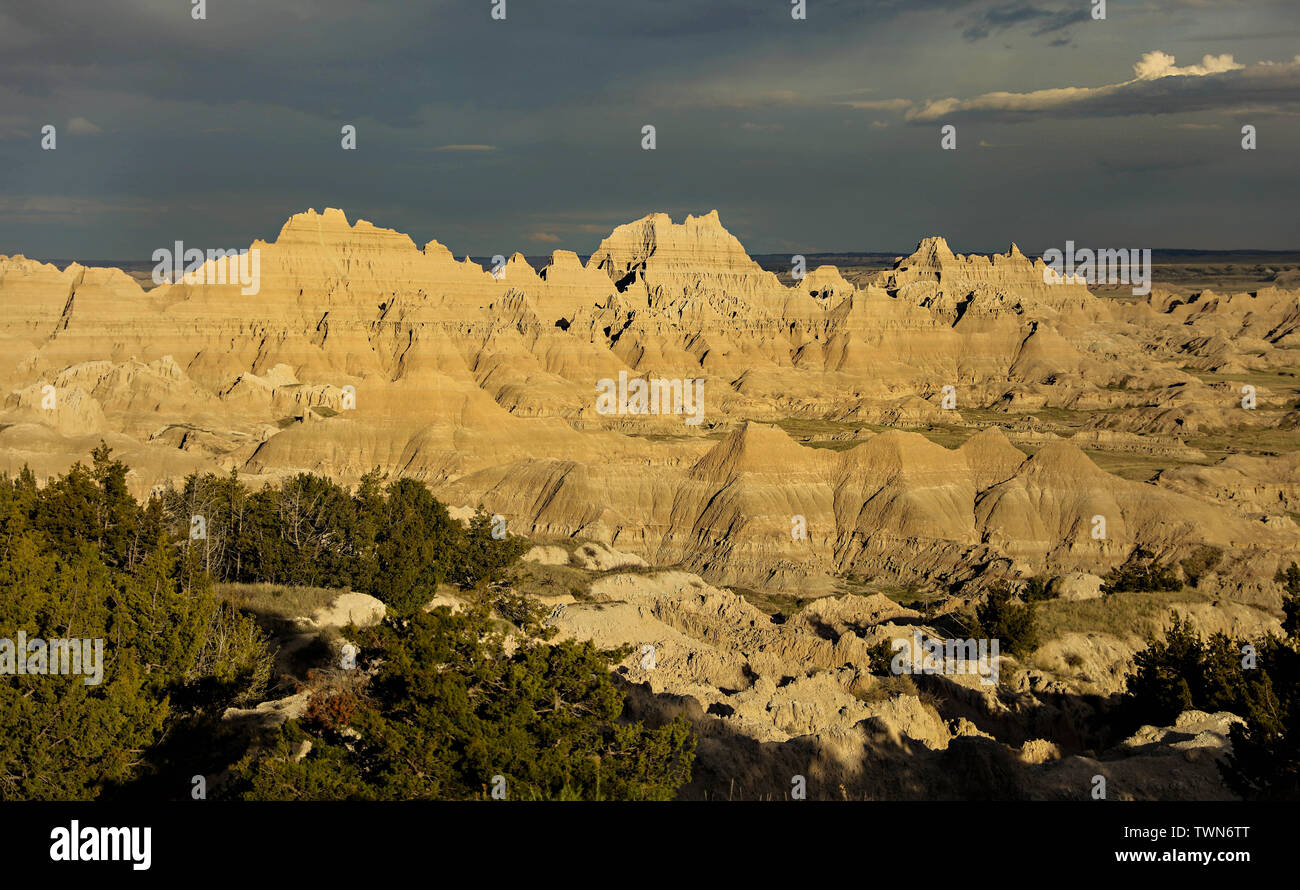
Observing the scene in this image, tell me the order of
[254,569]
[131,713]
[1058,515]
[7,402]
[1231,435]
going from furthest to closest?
[1231,435] → [7,402] → [1058,515] → [254,569] → [131,713]

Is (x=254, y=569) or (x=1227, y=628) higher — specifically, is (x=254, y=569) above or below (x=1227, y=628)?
above

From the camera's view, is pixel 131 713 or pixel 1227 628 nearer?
pixel 131 713

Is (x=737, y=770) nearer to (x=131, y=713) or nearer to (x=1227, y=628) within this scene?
(x=131, y=713)

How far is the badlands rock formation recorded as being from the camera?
8075cm

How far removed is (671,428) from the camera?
14400cm

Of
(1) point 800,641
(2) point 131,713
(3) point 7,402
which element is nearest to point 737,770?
(2) point 131,713

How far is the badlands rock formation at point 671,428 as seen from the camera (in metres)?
80.8

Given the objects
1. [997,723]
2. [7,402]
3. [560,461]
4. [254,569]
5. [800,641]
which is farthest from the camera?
[7,402]

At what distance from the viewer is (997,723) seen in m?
37.6

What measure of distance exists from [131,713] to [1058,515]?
75.2 metres
